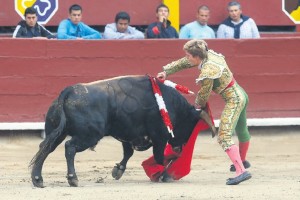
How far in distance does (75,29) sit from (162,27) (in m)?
0.91

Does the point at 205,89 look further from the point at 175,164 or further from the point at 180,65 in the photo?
the point at 175,164

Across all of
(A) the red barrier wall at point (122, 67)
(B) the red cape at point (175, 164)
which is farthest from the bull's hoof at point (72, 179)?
(A) the red barrier wall at point (122, 67)

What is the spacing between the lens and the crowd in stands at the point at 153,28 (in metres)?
11.2

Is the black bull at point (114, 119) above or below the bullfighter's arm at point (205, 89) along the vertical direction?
below

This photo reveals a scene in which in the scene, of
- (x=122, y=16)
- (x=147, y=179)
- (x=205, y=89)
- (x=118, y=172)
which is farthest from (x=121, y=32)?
(x=205, y=89)

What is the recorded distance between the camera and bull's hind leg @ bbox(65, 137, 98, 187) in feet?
26.8

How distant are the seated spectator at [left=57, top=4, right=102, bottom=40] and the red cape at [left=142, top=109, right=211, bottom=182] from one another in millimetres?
2640

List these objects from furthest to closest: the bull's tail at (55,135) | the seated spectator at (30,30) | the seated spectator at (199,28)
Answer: the seated spectator at (199,28) < the seated spectator at (30,30) < the bull's tail at (55,135)

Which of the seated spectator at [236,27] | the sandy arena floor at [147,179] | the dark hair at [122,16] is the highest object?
the dark hair at [122,16]

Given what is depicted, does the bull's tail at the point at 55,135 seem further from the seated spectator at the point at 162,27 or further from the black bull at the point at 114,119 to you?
the seated spectator at the point at 162,27

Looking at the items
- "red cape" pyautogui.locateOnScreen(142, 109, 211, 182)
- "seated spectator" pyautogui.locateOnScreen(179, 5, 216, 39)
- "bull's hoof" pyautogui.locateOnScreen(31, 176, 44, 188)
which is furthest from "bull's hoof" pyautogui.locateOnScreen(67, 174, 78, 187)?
"seated spectator" pyautogui.locateOnScreen(179, 5, 216, 39)

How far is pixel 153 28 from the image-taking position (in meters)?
11.5

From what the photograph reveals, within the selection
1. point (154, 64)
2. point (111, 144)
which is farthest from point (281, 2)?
point (111, 144)

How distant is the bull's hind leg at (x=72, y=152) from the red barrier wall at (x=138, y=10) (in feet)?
12.4
